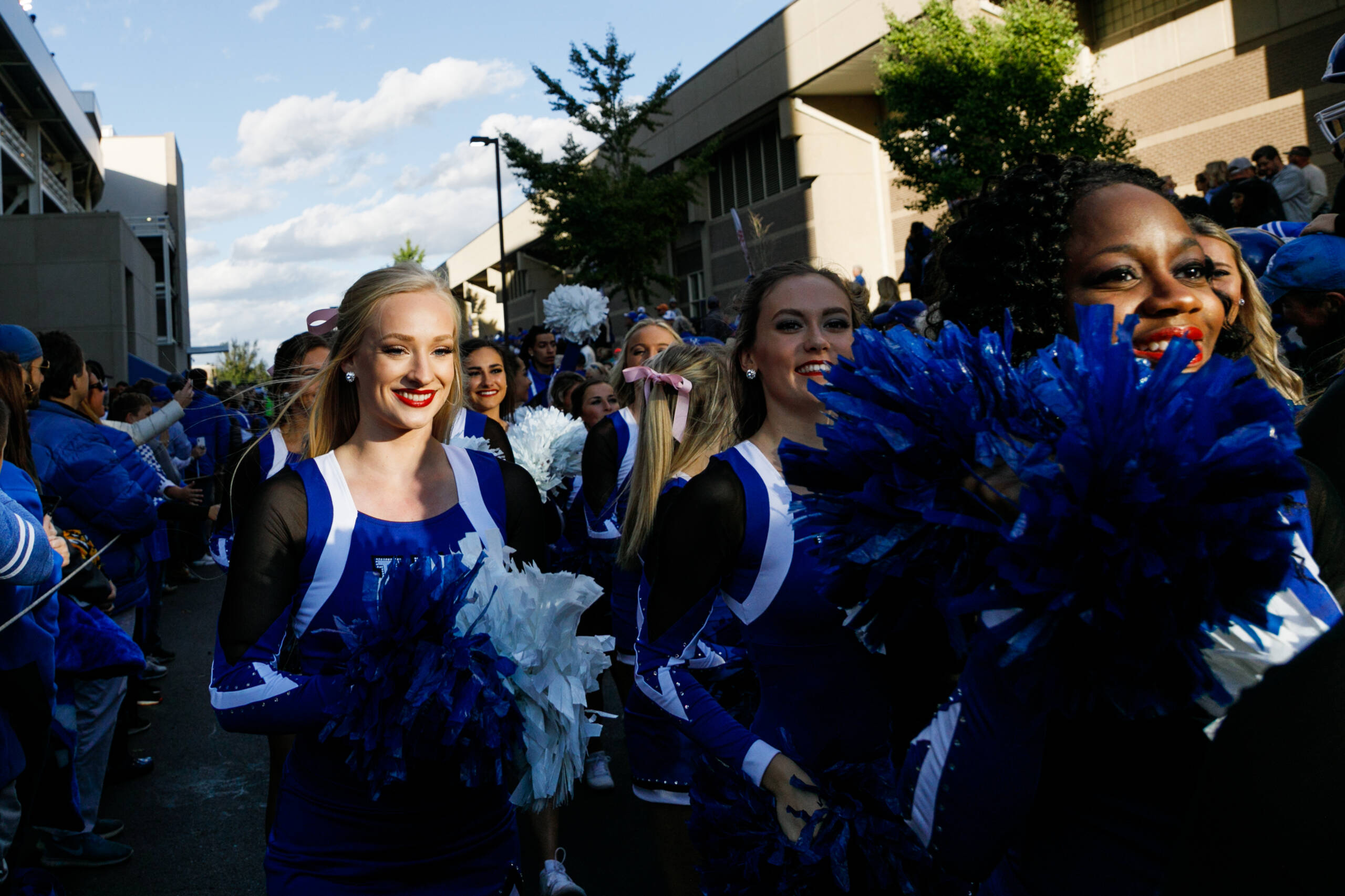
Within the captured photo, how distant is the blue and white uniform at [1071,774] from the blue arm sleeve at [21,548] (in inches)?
99.7

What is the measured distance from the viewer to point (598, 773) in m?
4.89

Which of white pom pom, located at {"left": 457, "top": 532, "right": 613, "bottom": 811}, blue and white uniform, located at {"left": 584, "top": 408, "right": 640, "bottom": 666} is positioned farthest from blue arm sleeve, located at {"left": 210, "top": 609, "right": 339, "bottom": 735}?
blue and white uniform, located at {"left": 584, "top": 408, "right": 640, "bottom": 666}

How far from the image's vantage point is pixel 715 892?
1.98 metres

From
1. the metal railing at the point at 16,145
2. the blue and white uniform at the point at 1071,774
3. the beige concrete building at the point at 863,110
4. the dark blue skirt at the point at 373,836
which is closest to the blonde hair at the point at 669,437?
the dark blue skirt at the point at 373,836

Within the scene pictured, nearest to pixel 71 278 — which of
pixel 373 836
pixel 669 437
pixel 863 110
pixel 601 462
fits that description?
pixel 863 110

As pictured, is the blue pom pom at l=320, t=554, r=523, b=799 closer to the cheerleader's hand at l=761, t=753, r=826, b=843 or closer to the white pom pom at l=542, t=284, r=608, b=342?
the cheerleader's hand at l=761, t=753, r=826, b=843

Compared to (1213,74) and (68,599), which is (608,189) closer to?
(1213,74)

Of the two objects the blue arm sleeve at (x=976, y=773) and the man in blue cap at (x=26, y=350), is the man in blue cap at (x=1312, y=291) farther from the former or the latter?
the man in blue cap at (x=26, y=350)

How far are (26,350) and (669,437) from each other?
10.1ft

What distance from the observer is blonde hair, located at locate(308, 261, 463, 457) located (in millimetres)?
2766

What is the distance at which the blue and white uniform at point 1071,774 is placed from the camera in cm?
113

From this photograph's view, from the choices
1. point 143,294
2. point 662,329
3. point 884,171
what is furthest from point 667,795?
point 143,294

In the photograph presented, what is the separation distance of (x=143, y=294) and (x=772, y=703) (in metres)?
31.4

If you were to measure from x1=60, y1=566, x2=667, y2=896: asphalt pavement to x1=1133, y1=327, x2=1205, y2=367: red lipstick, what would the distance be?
242 cm
